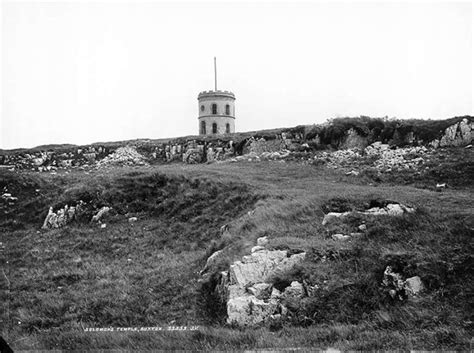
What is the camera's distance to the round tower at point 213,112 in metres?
49.8

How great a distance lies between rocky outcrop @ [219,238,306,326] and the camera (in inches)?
337

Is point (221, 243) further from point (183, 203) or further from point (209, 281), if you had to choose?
point (183, 203)

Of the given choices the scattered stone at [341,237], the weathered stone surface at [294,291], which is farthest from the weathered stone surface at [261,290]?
the scattered stone at [341,237]

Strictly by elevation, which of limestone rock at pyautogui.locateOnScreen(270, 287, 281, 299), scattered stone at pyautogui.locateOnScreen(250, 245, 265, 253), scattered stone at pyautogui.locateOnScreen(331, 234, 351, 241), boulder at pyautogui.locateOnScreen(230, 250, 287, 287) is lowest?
limestone rock at pyautogui.locateOnScreen(270, 287, 281, 299)

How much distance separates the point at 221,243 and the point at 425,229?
587 cm

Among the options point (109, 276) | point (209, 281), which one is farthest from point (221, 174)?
point (209, 281)

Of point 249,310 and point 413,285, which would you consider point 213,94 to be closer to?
point 249,310

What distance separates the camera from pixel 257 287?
9.29 metres

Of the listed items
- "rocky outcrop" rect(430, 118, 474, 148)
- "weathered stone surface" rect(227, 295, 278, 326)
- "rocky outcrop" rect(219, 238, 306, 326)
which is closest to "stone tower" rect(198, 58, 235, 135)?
"rocky outcrop" rect(430, 118, 474, 148)

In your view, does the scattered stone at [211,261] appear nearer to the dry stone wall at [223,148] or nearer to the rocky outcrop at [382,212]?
the rocky outcrop at [382,212]

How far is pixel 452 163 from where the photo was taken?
1917 centimetres

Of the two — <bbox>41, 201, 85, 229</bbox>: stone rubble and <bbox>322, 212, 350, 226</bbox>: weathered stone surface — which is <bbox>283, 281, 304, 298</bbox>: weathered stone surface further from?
<bbox>41, 201, 85, 229</bbox>: stone rubble

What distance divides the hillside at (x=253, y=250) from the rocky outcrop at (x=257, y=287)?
48 millimetres

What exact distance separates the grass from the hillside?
0.14ft
